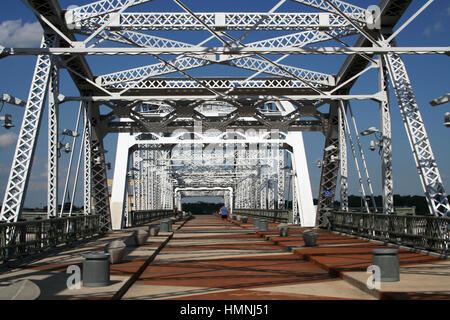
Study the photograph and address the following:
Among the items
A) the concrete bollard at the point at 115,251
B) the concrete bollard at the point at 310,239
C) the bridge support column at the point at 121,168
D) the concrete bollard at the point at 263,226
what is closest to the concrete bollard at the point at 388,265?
the concrete bollard at the point at 115,251

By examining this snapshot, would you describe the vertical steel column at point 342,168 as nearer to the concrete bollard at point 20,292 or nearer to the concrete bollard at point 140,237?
the concrete bollard at point 140,237

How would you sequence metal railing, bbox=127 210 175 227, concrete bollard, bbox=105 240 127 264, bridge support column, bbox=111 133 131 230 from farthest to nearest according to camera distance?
metal railing, bbox=127 210 175 227 → bridge support column, bbox=111 133 131 230 → concrete bollard, bbox=105 240 127 264

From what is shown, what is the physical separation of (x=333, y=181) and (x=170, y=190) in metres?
66.2

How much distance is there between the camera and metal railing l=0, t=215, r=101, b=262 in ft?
46.5

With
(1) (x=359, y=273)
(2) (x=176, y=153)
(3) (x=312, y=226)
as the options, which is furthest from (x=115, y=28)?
(2) (x=176, y=153)

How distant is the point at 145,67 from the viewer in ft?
87.5

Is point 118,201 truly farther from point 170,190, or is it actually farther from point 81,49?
point 170,190

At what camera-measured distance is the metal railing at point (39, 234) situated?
46.5ft

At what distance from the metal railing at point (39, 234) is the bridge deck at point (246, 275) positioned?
49 centimetres

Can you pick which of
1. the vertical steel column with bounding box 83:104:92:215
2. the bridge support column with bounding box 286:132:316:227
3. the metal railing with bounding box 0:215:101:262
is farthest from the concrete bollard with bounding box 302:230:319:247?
the bridge support column with bounding box 286:132:316:227

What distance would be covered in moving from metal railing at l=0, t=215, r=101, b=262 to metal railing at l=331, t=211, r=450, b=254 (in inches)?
412

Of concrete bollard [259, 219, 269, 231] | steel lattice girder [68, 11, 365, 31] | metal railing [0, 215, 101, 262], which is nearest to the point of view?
metal railing [0, 215, 101, 262]

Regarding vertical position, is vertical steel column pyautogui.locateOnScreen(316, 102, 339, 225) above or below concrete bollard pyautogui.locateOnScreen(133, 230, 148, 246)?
above

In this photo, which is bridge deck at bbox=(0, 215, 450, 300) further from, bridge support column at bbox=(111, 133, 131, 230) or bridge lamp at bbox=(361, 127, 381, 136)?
bridge support column at bbox=(111, 133, 131, 230)
